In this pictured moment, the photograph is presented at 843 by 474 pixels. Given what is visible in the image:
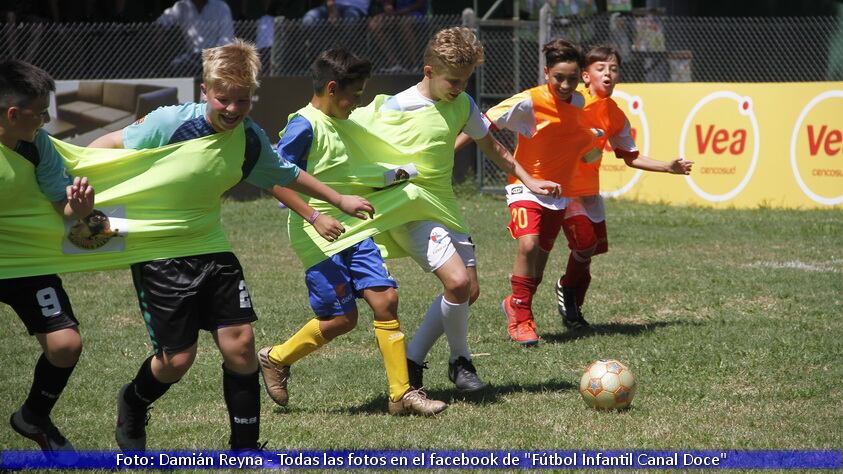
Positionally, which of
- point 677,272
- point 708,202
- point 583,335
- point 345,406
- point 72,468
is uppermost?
point 72,468

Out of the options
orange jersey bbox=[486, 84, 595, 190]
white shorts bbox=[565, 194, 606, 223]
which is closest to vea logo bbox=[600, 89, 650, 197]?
white shorts bbox=[565, 194, 606, 223]

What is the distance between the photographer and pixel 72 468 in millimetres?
4699

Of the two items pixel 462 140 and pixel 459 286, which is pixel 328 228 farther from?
pixel 462 140

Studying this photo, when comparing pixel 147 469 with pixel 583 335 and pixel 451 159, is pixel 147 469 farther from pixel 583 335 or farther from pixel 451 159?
pixel 583 335

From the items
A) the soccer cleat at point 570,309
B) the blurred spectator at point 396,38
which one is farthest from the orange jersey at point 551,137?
the blurred spectator at point 396,38

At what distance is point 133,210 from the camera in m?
4.62

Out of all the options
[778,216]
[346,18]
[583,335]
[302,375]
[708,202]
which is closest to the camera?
[302,375]

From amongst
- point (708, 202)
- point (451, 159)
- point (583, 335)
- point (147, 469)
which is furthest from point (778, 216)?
point (147, 469)

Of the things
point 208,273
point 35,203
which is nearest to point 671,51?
point 208,273

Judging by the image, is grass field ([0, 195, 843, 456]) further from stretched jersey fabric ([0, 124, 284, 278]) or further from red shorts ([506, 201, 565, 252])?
stretched jersey fabric ([0, 124, 284, 278])

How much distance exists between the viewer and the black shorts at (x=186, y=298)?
4.53 m

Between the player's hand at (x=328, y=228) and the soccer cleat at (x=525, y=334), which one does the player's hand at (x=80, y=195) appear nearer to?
the player's hand at (x=328, y=228)

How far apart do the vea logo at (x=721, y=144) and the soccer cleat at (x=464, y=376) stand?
28.5 ft

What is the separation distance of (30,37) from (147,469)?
34.1 ft
